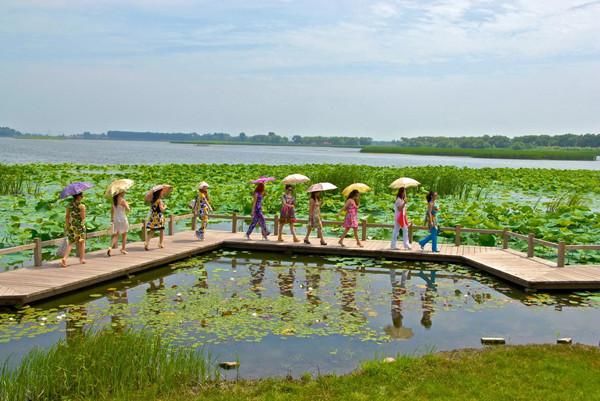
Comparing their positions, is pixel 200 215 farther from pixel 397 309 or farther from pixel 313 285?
pixel 397 309

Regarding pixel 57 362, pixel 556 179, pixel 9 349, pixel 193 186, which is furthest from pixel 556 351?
pixel 556 179

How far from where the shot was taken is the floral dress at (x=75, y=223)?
11656 mm

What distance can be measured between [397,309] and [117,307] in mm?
4916

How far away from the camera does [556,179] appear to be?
130ft

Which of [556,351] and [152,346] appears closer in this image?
[152,346]

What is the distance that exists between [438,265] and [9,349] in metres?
9.86

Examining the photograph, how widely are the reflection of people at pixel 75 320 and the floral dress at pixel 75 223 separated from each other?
7.58 feet

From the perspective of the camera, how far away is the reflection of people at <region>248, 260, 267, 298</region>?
1130 centimetres

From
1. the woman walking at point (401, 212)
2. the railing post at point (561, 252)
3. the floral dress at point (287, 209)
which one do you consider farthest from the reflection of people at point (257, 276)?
the railing post at point (561, 252)

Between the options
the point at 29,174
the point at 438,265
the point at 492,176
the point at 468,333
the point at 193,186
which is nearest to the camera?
the point at 468,333

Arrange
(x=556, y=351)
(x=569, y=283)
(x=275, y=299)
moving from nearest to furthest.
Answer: (x=556, y=351)
(x=275, y=299)
(x=569, y=283)

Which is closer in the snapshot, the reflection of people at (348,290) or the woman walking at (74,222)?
the reflection of people at (348,290)

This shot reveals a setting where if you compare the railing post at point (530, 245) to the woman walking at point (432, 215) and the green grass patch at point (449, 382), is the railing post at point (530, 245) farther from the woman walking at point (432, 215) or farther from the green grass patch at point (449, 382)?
the green grass patch at point (449, 382)

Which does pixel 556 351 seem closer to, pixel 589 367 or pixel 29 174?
pixel 589 367
